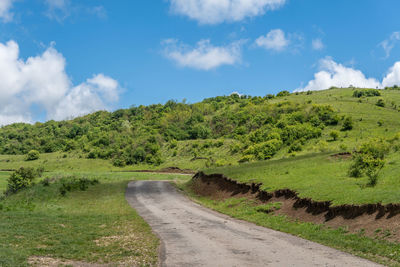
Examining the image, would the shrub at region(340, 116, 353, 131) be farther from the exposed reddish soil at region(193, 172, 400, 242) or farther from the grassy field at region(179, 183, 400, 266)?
the grassy field at region(179, 183, 400, 266)

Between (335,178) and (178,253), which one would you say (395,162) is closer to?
(335,178)

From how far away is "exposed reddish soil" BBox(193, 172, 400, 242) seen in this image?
1482 cm

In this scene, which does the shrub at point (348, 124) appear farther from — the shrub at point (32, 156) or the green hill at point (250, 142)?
the shrub at point (32, 156)

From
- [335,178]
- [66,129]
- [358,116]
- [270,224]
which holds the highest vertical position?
[66,129]

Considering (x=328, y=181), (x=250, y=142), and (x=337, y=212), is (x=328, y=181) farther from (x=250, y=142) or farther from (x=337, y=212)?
(x=250, y=142)

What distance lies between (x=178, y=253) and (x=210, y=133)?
11792 centimetres

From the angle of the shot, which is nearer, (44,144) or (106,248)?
(106,248)

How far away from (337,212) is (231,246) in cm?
762

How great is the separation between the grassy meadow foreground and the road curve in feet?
3.30

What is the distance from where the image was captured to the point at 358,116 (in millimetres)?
88375

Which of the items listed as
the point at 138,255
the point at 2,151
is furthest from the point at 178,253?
the point at 2,151

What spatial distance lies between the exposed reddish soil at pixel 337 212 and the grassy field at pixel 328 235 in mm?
539

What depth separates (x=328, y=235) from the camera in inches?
634

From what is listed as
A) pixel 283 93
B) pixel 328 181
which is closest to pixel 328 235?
pixel 328 181
